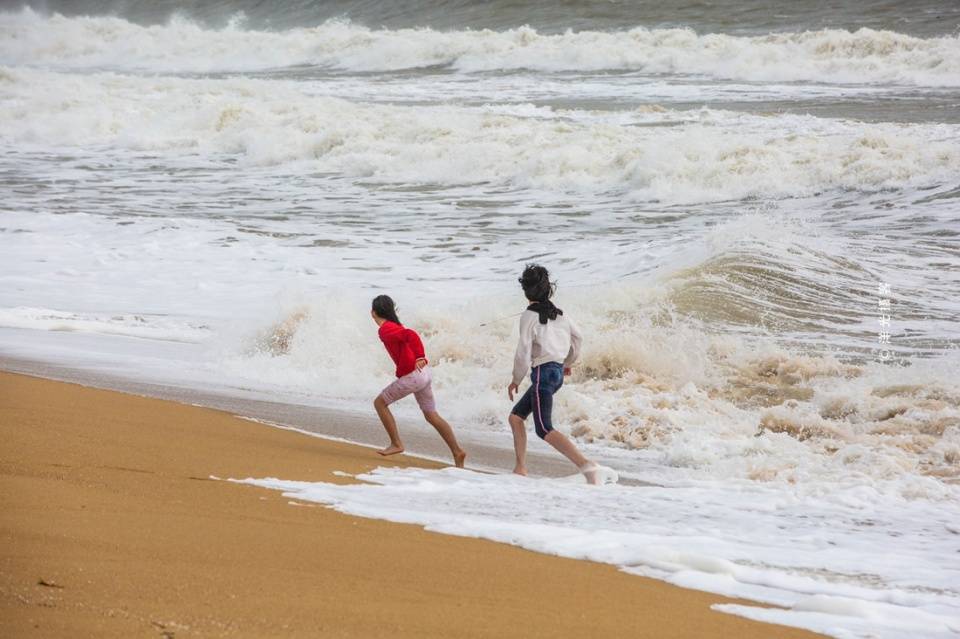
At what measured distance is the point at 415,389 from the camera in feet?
23.8

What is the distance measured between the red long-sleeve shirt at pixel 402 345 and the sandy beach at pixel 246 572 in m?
1.77

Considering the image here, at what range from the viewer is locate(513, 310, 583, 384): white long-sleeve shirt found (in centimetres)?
679

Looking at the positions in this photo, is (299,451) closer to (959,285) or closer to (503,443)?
(503,443)

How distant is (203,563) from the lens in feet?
12.0

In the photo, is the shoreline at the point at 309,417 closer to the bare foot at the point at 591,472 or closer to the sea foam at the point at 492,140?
the bare foot at the point at 591,472

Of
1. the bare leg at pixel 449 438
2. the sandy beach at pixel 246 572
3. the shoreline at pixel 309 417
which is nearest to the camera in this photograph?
the sandy beach at pixel 246 572

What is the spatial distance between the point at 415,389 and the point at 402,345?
286 mm

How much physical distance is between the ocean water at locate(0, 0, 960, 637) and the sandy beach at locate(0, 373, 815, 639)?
39 cm

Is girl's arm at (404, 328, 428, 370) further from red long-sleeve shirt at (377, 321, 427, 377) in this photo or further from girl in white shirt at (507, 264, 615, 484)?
girl in white shirt at (507, 264, 615, 484)

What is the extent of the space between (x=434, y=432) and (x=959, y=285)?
24.5 ft

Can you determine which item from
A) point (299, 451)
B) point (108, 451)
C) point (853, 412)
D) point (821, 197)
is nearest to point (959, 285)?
point (853, 412)

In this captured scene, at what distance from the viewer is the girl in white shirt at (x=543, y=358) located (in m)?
6.78

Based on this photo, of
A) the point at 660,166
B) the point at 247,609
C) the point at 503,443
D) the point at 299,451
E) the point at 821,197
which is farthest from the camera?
the point at 660,166

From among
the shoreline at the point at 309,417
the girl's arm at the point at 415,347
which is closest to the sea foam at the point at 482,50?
the shoreline at the point at 309,417
